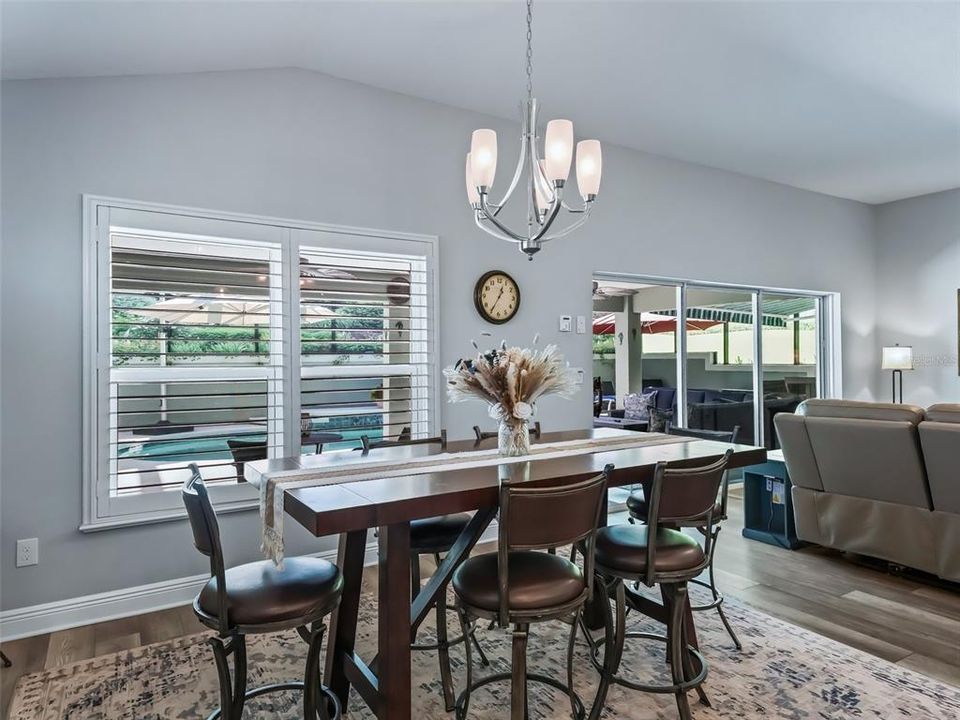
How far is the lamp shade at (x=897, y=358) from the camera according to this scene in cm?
635

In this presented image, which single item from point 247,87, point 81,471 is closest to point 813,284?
point 247,87

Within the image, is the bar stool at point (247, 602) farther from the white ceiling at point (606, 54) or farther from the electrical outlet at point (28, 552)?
the white ceiling at point (606, 54)

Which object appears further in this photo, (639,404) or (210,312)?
(639,404)

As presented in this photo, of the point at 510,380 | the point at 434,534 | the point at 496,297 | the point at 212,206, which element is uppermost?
the point at 212,206

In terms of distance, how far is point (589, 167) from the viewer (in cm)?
253

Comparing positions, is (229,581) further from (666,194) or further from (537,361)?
(666,194)

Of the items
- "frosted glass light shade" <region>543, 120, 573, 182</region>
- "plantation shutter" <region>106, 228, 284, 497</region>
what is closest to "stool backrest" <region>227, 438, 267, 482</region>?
"plantation shutter" <region>106, 228, 284, 497</region>

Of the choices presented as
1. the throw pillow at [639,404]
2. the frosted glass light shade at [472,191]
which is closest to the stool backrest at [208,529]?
the frosted glass light shade at [472,191]

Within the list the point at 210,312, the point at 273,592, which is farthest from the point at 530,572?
the point at 210,312

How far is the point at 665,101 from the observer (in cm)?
409

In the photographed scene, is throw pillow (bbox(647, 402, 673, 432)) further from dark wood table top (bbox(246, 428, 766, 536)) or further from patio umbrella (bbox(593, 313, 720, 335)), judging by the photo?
dark wood table top (bbox(246, 428, 766, 536))

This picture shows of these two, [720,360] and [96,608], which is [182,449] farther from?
[720,360]

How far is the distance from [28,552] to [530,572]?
8.29 feet

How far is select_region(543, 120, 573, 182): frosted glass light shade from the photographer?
7.74 feet
